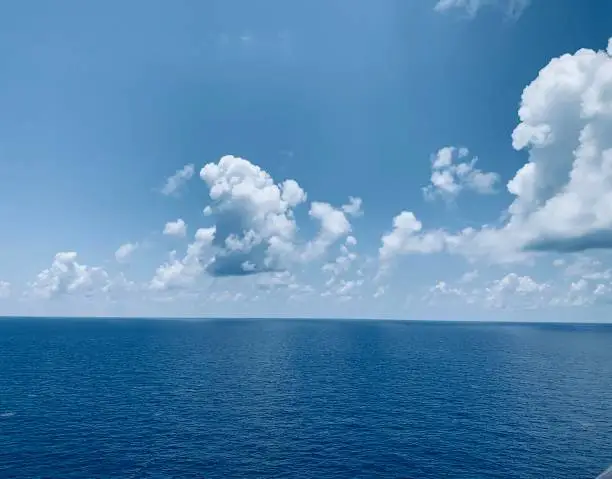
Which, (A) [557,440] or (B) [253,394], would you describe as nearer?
(A) [557,440]

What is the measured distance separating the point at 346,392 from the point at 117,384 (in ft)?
263

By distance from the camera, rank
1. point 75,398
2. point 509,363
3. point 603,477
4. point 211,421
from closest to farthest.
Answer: point 603,477
point 211,421
point 75,398
point 509,363

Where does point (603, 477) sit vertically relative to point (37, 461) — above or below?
above

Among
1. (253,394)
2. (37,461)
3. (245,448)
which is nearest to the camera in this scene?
(37,461)

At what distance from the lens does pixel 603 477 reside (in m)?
56.0

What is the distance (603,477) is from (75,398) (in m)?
128

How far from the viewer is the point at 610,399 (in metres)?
116

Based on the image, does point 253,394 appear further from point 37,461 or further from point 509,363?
point 509,363

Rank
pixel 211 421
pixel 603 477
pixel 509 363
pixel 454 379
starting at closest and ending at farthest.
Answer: pixel 603 477, pixel 211 421, pixel 454 379, pixel 509 363

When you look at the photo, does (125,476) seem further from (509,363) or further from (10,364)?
(509,363)

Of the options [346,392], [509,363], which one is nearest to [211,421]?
[346,392]

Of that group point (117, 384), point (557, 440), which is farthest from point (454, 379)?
point (117, 384)

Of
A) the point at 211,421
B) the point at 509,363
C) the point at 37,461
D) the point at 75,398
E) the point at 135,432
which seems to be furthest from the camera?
the point at 509,363

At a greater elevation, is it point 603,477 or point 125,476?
point 603,477
